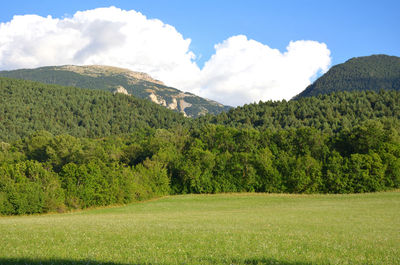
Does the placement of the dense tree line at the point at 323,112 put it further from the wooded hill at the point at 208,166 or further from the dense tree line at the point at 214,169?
the dense tree line at the point at 214,169

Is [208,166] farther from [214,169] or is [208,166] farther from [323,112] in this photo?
[323,112]

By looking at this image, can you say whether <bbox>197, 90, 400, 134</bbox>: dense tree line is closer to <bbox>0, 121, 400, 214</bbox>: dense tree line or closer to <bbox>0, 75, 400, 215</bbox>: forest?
<bbox>0, 75, 400, 215</bbox>: forest

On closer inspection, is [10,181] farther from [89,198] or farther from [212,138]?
[212,138]

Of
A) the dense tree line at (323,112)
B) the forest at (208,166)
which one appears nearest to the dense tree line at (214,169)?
the forest at (208,166)

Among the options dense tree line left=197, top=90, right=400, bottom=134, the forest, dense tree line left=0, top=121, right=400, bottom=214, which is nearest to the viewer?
dense tree line left=0, top=121, right=400, bottom=214

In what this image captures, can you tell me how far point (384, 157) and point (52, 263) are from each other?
284 feet

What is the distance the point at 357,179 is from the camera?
79.8m

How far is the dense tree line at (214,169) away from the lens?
64.8 meters

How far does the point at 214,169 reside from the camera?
3590 inches

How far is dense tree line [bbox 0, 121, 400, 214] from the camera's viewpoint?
64812mm

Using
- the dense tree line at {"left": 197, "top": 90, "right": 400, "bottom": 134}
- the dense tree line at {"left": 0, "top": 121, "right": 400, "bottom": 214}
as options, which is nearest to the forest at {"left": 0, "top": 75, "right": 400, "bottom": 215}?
the dense tree line at {"left": 0, "top": 121, "right": 400, "bottom": 214}

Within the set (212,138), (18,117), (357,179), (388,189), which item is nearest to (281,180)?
(357,179)

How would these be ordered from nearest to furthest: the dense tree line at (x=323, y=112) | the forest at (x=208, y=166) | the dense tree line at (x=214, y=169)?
1. the dense tree line at (x=214, y=169)
2. the forest at (x=208, y=166)
3. the dense tree line at (x=323, y=112)

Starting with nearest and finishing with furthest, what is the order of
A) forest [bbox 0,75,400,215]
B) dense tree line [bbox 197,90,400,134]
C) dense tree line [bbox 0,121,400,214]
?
1. dense tree line [bbox 0,121,400,214]
2. forest [bbox 0,75,400,215]
3. dense tree line [bbox 197,90,400,134]
